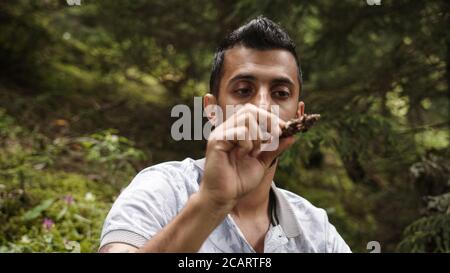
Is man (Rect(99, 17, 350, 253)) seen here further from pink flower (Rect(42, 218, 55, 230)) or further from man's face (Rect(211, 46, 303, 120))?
pink flower (Rect(42, 218, 55, 230))

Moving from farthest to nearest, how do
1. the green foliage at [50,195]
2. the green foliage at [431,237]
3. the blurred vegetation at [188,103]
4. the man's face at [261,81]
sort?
the blurred vegetation at [188,103] → the green foliage at [431,237] → the green foliage at [50,195] → the man's face at [261,81]

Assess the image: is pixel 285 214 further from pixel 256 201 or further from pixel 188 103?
pixel 188 103

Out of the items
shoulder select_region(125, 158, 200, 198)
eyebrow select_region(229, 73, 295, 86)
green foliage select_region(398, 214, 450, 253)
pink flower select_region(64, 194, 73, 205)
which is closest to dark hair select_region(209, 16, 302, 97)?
eyebrow select_region(229, 73, 295, 86)

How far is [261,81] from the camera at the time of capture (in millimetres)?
2172

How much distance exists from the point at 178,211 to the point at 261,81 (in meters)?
0.68

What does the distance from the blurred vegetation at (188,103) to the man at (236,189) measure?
5.18 feet

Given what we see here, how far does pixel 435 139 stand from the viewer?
628cm

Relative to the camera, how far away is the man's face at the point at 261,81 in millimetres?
2176

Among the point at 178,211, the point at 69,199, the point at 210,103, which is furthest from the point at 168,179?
the point at 69,199

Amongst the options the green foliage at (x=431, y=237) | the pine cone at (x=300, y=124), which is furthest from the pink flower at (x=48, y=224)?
the green foliage at (x=431, y=237)

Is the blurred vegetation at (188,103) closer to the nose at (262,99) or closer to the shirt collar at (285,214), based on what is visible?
the shirt collar at (285,214)

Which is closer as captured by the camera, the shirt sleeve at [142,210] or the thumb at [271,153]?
the thumb at [271,153]
